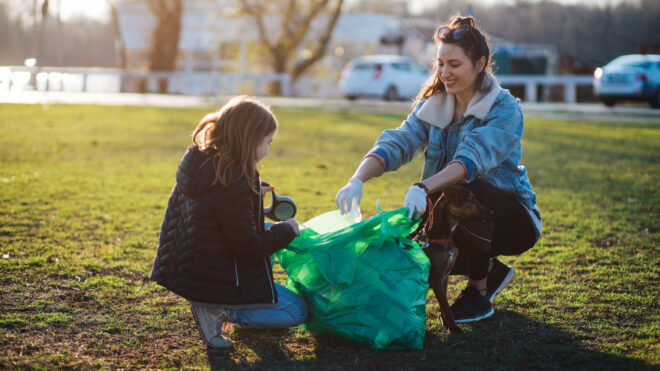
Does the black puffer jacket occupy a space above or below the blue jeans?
above

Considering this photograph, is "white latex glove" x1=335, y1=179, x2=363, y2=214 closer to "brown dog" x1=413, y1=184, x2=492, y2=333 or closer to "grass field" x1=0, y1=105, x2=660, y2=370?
"brown dog" x1=413, y1=184, x2=492, y2=333

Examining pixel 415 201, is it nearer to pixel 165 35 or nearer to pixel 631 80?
pixel 631 80

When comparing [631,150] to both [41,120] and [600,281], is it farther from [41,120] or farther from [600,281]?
[41,120]

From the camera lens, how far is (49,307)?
11.4 ft

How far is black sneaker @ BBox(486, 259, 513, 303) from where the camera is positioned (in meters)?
3.67

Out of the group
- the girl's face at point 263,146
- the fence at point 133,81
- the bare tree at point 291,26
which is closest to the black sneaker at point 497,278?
the girl's face at point 263,146

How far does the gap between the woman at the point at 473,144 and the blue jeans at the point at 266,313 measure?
518 millimetres

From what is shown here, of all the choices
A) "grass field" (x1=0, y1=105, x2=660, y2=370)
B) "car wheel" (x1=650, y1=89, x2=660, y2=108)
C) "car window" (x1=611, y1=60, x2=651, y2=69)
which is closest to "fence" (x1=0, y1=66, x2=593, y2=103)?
"car window" (x1=611, y1=60, x2=651, y2=69)

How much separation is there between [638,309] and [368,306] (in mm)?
1495

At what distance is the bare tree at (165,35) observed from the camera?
3212cm

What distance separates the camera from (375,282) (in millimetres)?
3008

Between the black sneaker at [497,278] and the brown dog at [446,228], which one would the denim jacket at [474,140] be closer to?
the brown dog at [446,228]

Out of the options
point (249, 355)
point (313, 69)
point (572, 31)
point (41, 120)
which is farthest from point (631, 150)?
point (572, 31)

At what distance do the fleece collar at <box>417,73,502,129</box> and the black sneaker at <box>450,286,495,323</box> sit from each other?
86cm
